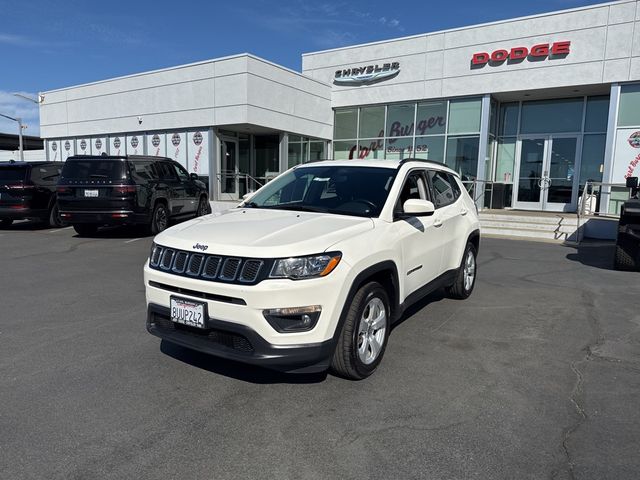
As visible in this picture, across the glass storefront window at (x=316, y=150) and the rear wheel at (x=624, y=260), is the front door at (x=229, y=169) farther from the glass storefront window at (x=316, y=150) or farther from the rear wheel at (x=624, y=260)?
the rear wheel at (x=624, y=260)

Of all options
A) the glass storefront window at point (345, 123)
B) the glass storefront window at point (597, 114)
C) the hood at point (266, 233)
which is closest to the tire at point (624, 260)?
the hood at point (266, 233)

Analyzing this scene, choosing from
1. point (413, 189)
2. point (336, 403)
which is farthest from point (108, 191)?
point (336, 403)

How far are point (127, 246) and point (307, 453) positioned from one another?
8886 millimetres

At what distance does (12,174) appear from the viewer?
12.7m

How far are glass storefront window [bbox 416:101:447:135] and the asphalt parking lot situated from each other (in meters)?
14.0

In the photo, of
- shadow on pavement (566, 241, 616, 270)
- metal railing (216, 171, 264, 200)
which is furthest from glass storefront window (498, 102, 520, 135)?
metal railing (216, 171, 264, 200)

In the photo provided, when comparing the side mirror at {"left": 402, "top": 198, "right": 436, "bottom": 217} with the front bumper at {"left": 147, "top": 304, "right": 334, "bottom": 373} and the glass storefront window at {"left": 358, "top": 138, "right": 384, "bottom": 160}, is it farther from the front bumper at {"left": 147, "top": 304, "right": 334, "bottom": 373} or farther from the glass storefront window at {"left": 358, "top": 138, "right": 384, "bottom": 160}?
the glass storefront window at {"left": 358, "top": 138, "right": 384, "bottom": 160}

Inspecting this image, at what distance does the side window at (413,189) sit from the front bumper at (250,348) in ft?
5.42

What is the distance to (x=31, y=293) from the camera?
6.45 m

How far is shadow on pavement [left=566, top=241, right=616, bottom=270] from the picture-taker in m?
9.61

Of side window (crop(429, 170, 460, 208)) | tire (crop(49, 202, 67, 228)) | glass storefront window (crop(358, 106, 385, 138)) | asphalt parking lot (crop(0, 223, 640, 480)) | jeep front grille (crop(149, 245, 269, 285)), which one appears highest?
glass storefront window (crop(358, 106, 385, 138))

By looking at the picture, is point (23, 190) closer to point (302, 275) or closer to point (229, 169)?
point (229, 169)

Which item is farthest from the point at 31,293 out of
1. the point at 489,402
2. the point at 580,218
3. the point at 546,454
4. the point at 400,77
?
the point at 400,77

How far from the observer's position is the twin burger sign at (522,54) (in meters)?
16.2
